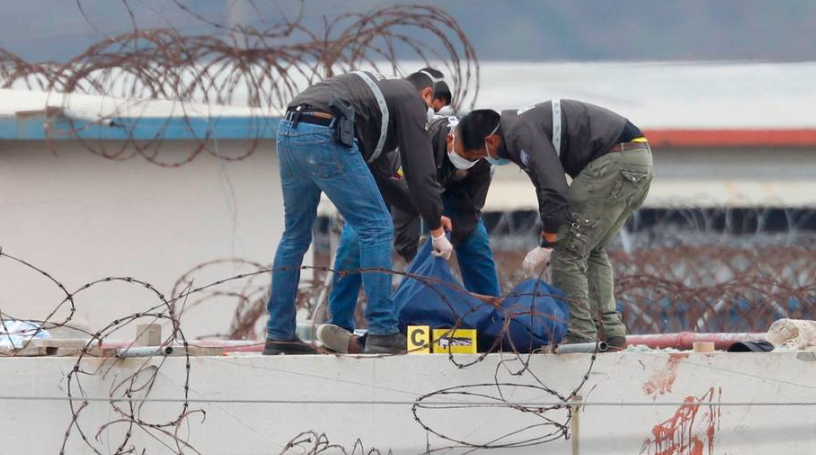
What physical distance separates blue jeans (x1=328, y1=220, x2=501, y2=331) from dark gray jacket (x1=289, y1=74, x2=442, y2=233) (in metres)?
0.55

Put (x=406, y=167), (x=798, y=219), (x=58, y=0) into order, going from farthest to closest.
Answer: (x=58, y=0), (x=798, y=219), (x=406, y=167)

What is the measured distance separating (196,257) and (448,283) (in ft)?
15.5

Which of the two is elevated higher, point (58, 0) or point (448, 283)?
point (58, 0)

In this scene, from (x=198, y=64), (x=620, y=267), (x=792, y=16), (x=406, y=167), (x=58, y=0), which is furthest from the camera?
(x=792, y=16)

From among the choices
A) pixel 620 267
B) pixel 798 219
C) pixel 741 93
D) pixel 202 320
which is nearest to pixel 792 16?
pixel 741 93

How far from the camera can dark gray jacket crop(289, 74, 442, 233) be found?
234 inches

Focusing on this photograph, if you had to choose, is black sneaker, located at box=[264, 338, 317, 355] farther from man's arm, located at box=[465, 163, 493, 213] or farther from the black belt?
man's arm, located at box=[465, 163, 493, 213]

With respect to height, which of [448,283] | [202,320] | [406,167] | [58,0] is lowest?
[202,320]

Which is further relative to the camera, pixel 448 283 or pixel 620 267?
pixel 620 267

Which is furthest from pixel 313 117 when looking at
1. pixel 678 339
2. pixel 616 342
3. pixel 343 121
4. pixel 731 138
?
pixel 731 138

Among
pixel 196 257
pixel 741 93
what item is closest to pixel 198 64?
pixel 196 257

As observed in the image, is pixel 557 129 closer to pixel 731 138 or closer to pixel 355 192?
Result: pixel 355 192

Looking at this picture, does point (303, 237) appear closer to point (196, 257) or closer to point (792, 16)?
point (196, 257)

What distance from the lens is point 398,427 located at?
563cm
